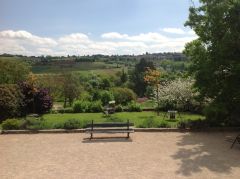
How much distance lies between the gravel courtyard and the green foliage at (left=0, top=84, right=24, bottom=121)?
7898mm

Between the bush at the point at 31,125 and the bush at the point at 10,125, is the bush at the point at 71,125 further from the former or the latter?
the bush at the point at 10,125

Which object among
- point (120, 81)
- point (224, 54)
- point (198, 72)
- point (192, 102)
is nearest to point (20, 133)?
point (198, 72)

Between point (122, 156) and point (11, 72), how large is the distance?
30763 millimetres

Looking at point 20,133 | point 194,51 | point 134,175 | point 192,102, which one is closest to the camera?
point 134,175

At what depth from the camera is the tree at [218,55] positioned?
15781 mm

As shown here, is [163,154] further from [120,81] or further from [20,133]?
[120,81]

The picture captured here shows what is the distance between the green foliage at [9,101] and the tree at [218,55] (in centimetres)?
1375

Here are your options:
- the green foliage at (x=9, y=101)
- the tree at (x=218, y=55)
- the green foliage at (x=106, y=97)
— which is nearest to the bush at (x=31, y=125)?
the green foliage at (x=9, y=101)

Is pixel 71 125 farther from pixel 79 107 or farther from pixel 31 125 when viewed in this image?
pixel 79 107

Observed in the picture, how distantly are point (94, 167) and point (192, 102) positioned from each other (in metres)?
19.6

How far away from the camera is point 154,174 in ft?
33.4

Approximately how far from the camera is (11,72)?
3944cm

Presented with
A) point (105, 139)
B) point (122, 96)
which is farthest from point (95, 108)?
point (105, 139)

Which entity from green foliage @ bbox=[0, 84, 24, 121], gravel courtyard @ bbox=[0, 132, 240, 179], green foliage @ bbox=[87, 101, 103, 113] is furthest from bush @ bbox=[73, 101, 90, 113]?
gravel courtyard @ bbox=[0, 132, 240, 179]
